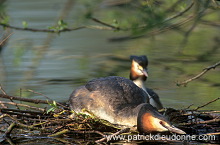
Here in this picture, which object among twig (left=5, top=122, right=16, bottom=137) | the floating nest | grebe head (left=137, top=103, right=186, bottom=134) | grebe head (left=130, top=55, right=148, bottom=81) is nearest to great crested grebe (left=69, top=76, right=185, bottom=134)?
grebe head (left=137, top=103, right=186, bottom=134)

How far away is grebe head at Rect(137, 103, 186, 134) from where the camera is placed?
6.30 meters

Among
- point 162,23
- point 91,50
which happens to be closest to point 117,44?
point 91,50

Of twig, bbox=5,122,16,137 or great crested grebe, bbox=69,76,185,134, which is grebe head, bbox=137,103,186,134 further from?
twig, bbox=5,122,16,137

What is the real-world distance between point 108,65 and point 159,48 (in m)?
2.04

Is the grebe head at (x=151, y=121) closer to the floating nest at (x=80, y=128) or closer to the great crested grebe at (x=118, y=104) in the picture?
the great crested grebe at (x=118, y=104)

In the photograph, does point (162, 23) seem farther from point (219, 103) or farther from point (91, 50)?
Result: point (91, 50)

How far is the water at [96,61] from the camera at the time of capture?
30.6 ft

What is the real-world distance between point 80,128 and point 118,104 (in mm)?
587

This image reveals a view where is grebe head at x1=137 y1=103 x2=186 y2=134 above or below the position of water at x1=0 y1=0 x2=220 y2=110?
below

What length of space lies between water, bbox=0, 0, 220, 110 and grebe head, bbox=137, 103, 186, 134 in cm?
175

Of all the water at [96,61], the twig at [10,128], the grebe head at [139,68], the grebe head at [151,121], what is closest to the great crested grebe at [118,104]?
the grebe head at [151,121]

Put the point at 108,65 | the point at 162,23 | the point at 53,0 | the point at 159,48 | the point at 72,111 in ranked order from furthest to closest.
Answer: the point at 53,0, the point at 159,48, the point at 108,65, the point at 72,111, the point at 162,23

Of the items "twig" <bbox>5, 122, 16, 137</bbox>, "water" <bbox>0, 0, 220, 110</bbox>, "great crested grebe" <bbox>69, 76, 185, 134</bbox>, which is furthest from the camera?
"water" <bbox>0, 0, 220, 110</bbox>

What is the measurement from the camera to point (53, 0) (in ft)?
58.1
